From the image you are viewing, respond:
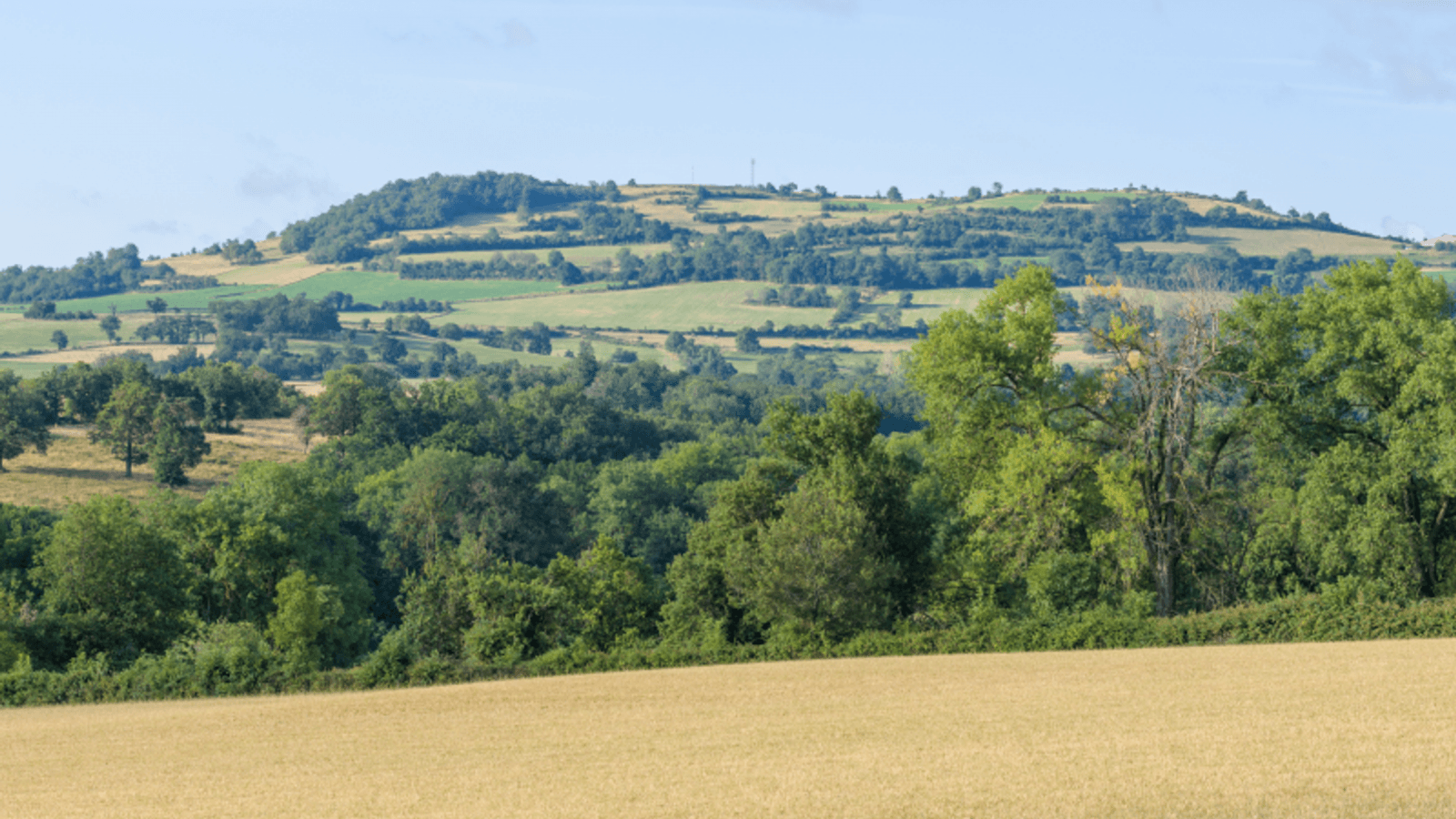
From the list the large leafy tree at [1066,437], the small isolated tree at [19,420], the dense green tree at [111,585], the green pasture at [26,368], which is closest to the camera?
the large leafy tree at [1066,437]

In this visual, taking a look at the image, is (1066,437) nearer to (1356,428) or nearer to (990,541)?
(990,541)

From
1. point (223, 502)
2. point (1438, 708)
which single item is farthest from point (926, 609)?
point (223, 502)

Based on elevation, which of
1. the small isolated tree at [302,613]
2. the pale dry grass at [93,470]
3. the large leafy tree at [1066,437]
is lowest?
the pale dry grass at [93,470]

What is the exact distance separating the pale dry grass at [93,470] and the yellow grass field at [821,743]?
5968 centimetres

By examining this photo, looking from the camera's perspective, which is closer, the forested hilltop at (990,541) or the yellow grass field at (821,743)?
the yellow grass field at (821,743)

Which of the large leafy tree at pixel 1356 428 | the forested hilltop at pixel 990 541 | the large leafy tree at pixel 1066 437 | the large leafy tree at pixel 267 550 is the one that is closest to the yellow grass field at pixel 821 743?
the forested hilltop at pixel 990 541

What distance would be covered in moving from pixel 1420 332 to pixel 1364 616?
1133cm

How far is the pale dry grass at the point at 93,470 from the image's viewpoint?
9850cm

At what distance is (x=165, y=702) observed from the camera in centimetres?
4150

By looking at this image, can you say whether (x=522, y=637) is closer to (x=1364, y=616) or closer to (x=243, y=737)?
(x=243, y=737)

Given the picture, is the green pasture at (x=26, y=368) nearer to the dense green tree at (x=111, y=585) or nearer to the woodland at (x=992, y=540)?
the dense green tree at (x=111, y=585)

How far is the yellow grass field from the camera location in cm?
2323

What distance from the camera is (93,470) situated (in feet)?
353

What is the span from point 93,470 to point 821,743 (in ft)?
312
